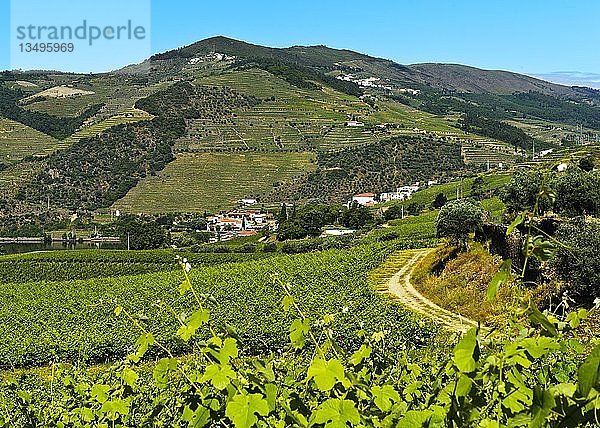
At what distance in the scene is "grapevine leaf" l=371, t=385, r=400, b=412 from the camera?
1.76m

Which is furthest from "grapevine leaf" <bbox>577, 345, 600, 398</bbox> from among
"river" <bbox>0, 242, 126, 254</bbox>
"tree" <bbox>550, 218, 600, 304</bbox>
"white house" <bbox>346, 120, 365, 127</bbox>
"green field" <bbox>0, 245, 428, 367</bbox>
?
"white house" <bbox>346, 120, 365, 127</bbox>

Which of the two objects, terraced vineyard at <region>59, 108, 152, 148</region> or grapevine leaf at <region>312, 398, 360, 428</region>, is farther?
terraced vineyard at <region>59, 108, 152, 148</region>

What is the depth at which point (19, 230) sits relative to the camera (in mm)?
90938

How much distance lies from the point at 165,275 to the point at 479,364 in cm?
3095

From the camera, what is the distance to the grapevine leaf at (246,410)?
1495mm

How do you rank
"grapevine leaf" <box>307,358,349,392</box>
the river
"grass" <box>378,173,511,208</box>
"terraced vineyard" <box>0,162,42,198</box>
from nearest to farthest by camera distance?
"grapevine leaf" <box>307,358,349,392</box> < "grass" <box>378,173,511,208</box> < the river < "terraced vineyard" <box>0,162,42,198</box>

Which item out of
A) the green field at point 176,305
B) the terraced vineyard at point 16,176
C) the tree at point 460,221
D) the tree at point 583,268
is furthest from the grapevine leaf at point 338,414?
the terraced vineyard at point 16,176

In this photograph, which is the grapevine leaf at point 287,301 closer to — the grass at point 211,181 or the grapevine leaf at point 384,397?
the grapevine leaf at point 384,397

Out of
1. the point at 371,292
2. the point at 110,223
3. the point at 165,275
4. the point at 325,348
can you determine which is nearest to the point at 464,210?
the point at 371,292

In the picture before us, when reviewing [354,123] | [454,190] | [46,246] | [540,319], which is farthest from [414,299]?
[354,123]

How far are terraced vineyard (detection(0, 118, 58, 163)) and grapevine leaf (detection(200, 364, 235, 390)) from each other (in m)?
127

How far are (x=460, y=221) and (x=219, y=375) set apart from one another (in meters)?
19.9

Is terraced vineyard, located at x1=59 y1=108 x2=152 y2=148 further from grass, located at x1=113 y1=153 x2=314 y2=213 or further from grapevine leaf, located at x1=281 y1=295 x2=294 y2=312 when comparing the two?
grapevine leaf, located at x1=281 y1=295 x2=294 y2=312

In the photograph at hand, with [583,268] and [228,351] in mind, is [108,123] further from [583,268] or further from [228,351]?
[228,351]
